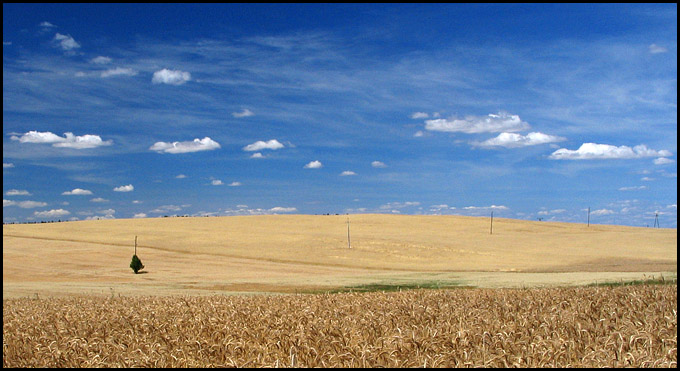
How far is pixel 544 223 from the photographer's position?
9356 centimetres

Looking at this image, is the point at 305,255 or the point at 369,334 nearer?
the point at 369,334

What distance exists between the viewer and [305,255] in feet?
177

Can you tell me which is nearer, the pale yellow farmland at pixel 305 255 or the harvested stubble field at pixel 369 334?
the harvested stubble field at pixel 369 334

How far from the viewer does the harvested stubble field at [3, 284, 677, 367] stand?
6000mm

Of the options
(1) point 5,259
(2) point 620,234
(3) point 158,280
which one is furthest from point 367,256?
(2) point 620,234

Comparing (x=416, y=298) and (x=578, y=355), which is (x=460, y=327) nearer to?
(x=578, y=355)

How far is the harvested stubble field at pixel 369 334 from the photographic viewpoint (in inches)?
236

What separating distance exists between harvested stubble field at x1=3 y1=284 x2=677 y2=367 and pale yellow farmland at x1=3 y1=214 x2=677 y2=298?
54.6ft

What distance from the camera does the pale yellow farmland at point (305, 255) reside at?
32.2 metres

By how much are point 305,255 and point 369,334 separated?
46620 millimetres

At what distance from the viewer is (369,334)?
7.53m

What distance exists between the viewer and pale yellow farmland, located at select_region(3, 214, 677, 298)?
106 feet

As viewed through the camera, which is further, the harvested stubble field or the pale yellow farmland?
the pale yellow farmland

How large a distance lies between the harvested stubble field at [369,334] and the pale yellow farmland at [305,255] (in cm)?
1663
